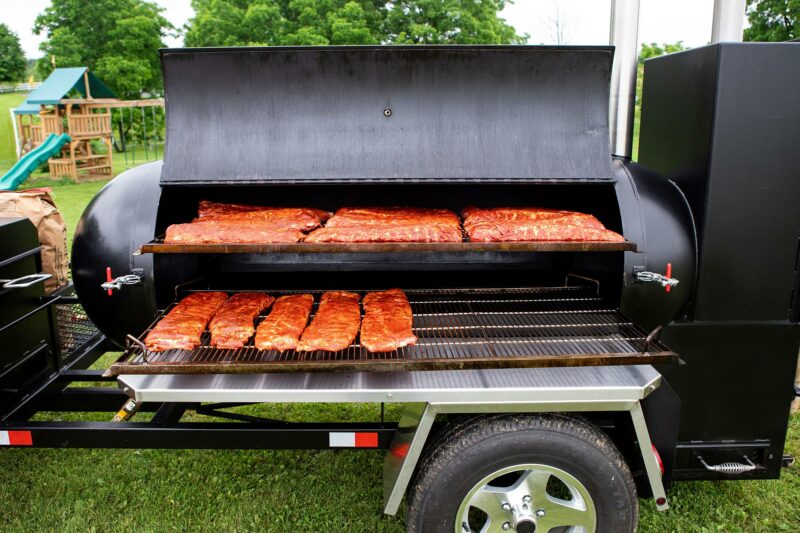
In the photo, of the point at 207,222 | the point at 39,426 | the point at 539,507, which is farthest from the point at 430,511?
the point at 39,426

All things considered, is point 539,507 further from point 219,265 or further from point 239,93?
point 239,93

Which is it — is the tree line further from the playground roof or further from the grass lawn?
the grass lawn

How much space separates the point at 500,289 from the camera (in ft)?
10.7

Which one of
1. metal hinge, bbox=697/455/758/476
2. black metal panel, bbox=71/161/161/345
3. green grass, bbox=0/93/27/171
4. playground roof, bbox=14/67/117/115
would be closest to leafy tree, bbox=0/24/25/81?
green grass, bbox=0/93/27/171

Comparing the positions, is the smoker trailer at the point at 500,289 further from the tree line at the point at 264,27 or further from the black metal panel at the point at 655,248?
the tree line at the point at 264,27

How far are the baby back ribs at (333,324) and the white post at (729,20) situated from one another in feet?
8.46

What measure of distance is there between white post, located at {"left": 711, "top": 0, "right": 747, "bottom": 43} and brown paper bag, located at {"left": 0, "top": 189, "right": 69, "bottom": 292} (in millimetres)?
4149

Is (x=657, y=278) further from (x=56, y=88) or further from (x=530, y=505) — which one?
(x=56, y=88)

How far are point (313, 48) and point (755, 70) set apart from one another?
2.05 meters

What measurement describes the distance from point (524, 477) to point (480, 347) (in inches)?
24.2

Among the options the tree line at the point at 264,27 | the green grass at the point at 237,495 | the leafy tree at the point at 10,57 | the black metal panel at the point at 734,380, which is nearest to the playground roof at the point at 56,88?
the tree line at the point at 264,27

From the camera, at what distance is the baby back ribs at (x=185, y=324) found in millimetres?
2506

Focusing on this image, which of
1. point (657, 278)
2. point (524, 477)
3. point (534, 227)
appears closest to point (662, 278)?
point (657, 278)

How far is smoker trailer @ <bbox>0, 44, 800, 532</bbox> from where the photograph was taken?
2479 millimetres
